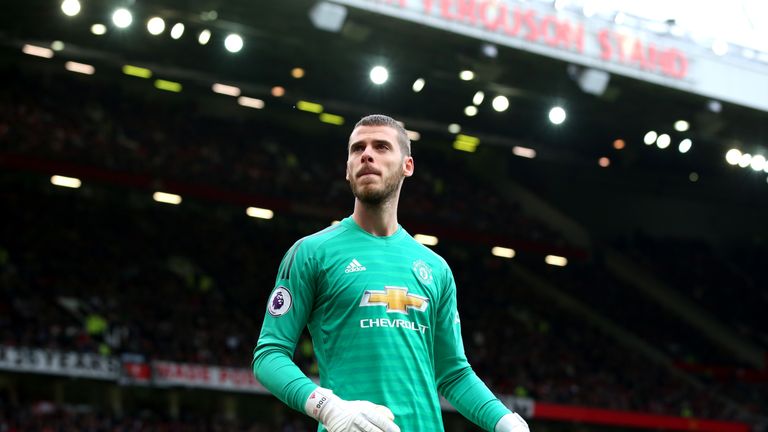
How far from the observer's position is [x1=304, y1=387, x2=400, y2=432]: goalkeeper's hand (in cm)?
359

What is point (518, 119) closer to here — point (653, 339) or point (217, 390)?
point (653, 339)

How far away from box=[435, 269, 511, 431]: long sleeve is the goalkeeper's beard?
0.44m

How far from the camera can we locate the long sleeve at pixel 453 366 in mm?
4371

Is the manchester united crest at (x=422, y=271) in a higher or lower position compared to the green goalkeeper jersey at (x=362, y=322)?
higher

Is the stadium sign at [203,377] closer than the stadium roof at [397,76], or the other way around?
the stadium roof at [397,76]

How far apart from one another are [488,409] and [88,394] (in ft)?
73.7

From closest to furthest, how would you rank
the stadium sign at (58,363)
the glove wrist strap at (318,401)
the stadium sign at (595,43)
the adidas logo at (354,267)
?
the glove wrist strap at (318,401) < the adidas logo at (354,267) < the stadium sign at (595,43) < the stadium sign at (58,363)

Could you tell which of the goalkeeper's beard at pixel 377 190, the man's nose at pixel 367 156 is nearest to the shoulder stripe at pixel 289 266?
the goalkeeper's beard at pixel 377 190

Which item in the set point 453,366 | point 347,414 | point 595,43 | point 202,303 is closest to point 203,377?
point 202,303

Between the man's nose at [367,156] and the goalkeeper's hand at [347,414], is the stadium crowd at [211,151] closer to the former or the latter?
the man's nose at [367,156]

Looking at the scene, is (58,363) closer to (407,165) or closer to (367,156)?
(407,165)

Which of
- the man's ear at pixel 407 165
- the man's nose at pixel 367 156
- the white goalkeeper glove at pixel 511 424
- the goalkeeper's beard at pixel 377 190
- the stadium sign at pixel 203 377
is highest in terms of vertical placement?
the stadium sign at pixel 203 377

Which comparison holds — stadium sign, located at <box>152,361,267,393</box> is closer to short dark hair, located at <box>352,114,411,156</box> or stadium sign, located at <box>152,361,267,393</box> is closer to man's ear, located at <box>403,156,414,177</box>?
man's ear, located at <box>403,156,414,177</box>

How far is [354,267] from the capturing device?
4129mm
